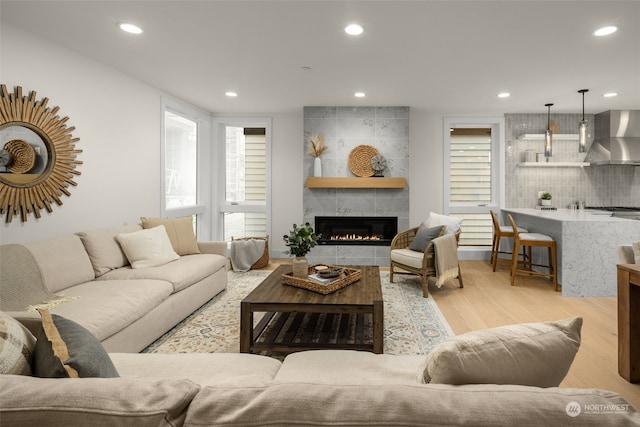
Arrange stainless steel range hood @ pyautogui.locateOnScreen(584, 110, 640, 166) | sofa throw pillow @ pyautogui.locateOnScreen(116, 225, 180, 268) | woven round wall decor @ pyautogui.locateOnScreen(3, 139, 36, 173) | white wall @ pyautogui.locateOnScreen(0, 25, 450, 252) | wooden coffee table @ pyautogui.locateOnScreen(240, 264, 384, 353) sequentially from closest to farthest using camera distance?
wooden coffee table @ pyautogui.locateOnScreen(240, 264, 384, 353), woven round wall decor @ pyautogui.locateOnScreen(3, 139, 36, 173), white wall @ pyautogui.locateOnScreen(0, 25, 450, 252), sofa throw pillow @ pyautogui.locateOnScreen(116, 225, 180, 268), stainless steel range hood @ pyautogui.locateOnScreen(584, 110, 640, 166)

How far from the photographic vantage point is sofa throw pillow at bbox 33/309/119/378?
0.99m

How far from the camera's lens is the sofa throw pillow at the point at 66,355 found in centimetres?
99

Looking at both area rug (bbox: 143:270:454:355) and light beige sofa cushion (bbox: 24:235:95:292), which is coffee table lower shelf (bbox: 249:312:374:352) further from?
light beige sofa cushion (bbox: 24:235:95:292)

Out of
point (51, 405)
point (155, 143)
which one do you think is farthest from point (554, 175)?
point (51, 405)

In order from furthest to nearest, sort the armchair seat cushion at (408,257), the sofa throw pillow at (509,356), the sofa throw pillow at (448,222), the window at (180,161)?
1. the window at (180,161)
2. the sofa throw pillow at (448,222)
3. the armchair seat cushion at (408,257)
4. the sofa throw pillow at (509,356)

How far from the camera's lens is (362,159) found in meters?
5.65

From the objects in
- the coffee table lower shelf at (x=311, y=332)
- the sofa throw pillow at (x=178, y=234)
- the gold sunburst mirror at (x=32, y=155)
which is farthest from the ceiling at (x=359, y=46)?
the coffee table lower shelf at (x=311, y=332)

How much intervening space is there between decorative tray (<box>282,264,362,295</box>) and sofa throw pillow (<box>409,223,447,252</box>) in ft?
4.91

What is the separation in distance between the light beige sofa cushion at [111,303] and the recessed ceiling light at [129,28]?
2.04m

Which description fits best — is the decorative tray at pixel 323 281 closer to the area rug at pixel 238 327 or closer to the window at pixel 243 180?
the area rug at pixel 238 327

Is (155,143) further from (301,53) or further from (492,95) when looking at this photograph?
(492,95)

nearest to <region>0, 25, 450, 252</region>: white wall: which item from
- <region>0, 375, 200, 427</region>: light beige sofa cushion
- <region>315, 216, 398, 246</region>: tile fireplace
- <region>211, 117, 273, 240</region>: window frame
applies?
Result: <region>211, 117, 273, 240</region>: window frame

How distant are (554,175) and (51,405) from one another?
7048 millimetres

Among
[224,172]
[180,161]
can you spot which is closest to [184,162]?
[180,161]
